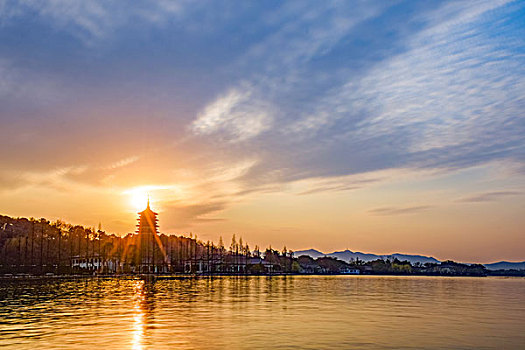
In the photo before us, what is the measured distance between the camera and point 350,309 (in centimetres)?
5256

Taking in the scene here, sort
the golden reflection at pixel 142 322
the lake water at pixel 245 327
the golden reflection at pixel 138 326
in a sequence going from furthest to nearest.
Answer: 1. the lake water at pixel 245 327
2. the golden reflection at pixel 142 322
3. the golden reflection at pixel 138 326

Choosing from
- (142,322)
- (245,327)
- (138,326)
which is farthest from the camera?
(142,322)

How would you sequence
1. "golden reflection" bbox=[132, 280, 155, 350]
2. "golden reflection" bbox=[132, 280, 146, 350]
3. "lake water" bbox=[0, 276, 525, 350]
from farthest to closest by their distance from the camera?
1. "lake water" bbox=[0, 276, 525, 350]
2. "golden reflection" bbox=[132, 280, 155, 350]
3. "golden reflection" bbox=[132, 280, 146, 350]

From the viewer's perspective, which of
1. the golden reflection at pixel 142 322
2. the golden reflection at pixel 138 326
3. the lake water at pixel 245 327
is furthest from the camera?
the lake water at pixel 245 327

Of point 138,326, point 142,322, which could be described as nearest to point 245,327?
point 138,326

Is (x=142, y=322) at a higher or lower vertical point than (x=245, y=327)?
higher

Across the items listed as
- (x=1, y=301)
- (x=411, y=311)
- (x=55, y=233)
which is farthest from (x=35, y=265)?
(x=411, y=311)

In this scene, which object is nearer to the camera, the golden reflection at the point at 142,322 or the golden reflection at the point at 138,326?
the golden reflection at the point at 138,326

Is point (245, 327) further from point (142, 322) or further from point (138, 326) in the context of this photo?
point (142, 322)

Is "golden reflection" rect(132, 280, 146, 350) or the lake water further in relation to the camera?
the lake water

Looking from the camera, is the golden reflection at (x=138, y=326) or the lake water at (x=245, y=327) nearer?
the golden reflection at (x=138, y=326)

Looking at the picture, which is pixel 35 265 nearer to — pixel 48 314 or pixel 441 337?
pixel 48 314

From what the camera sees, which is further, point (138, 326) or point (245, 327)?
point (245, 327)

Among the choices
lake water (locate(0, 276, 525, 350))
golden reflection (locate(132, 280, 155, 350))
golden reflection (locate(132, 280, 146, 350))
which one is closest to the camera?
golden reflection (locate(132, 280, 146, 350))
